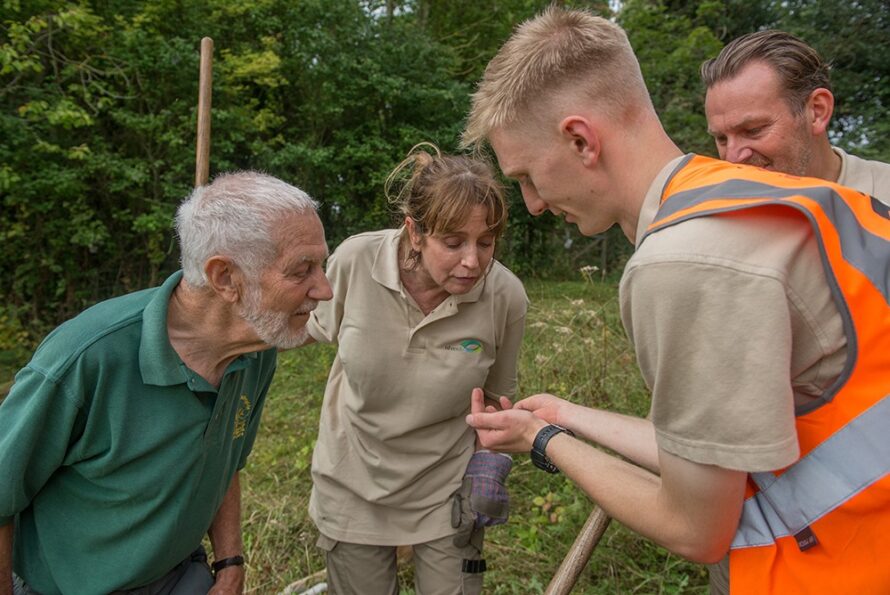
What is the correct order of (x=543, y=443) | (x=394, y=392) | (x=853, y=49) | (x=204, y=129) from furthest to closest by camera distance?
1. (x=853, y=49)
2. (x=204, y=129)
3. (x=394, y=392)
4. (x=543, y=443)

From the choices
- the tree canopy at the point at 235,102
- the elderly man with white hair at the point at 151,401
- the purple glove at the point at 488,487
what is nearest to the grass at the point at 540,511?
the purple glove at the point at 488,487

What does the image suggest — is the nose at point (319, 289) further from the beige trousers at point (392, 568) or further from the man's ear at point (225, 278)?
the beige trousers at point (392, 568)

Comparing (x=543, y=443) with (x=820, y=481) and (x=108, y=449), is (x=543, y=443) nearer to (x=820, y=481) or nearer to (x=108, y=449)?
(x=820, y=481)

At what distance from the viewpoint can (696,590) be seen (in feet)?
10.8

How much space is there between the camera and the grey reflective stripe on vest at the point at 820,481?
101 centimetres

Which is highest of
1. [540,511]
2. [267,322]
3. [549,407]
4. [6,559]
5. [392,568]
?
[267,322]

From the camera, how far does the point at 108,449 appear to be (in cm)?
185

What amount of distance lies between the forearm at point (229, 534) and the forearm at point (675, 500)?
150 cm

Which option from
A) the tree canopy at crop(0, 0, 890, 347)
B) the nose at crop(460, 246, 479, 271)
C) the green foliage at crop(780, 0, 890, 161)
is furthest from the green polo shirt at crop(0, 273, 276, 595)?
the green foliage at crop(780, 0, 890, 161)

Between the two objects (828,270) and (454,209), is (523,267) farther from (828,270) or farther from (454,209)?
(828,270)

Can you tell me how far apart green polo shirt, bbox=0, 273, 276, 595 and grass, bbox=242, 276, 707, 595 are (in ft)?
6.22

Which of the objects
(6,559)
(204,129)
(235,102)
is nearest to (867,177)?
(6,559)

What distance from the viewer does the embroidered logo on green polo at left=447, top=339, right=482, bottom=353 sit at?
8.30 ft

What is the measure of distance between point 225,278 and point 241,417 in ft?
1.82
